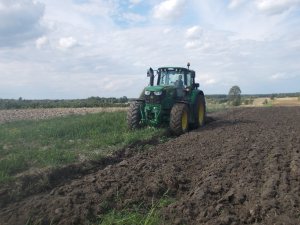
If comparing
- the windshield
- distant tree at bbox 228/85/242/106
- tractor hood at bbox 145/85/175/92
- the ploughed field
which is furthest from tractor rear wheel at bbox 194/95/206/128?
distant tree at bbox 228/85/242/106

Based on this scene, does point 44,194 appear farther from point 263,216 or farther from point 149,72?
point 149,72

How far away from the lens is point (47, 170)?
8648 millimetres

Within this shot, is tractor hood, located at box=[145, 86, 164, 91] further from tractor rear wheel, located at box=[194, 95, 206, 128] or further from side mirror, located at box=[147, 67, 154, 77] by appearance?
tractor rear wheel, located at box=[194, 95, 206, 128]

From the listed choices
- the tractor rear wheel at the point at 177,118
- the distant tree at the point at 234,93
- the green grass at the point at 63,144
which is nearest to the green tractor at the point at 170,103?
the tractor rear wheel at the point at 177,118

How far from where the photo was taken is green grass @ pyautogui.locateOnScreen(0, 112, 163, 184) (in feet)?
31.2

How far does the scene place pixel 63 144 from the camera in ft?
39.4

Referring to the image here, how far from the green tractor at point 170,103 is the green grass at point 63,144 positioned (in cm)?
58

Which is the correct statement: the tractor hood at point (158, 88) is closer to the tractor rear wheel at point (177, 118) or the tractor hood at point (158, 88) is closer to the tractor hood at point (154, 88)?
the tractor hood at point (154, 88)

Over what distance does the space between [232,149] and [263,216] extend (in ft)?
15.6

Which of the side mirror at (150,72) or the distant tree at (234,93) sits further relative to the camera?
the distant tree at (234,93)

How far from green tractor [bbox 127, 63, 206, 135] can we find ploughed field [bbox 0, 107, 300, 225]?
3571 millimetres

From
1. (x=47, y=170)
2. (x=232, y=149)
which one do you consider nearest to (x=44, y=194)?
(x=47, y=170)

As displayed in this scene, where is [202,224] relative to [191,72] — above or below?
below

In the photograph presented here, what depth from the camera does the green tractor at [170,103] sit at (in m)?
14.5
